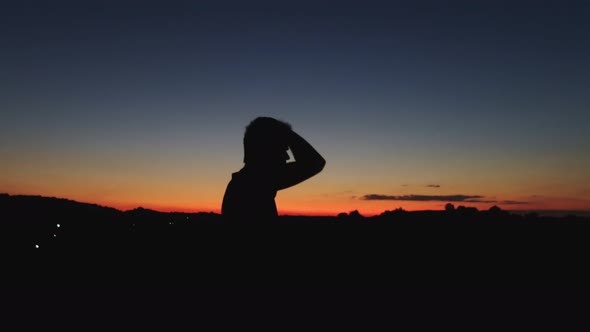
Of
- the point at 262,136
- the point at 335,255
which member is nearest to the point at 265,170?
the point at 262,136

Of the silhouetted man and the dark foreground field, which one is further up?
the silhouetted man

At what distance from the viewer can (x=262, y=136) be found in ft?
9.40

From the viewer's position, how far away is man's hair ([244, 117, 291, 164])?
9.41ft

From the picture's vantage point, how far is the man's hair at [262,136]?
2867 millimetres

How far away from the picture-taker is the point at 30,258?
43.9 feet

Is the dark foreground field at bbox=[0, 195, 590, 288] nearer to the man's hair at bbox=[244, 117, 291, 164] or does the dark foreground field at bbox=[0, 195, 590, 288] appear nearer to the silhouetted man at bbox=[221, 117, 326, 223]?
the silhouetted man at bbox=[221, 117, 326, 223]

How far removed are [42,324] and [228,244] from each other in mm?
4271

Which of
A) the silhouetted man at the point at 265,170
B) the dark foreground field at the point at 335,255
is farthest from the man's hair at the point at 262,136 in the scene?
the dark foreground field at the point at 335,255

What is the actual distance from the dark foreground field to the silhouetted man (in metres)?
0.11

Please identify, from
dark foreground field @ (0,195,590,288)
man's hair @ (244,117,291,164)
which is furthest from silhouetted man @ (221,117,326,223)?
dark foreground field @ (0,195,590,288)

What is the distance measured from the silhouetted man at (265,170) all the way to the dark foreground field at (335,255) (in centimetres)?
11

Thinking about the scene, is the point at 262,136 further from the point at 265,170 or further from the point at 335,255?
the point at 335,255

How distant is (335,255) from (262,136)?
10.2 metres

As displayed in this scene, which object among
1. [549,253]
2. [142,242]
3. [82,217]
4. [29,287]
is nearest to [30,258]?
[29,287]
